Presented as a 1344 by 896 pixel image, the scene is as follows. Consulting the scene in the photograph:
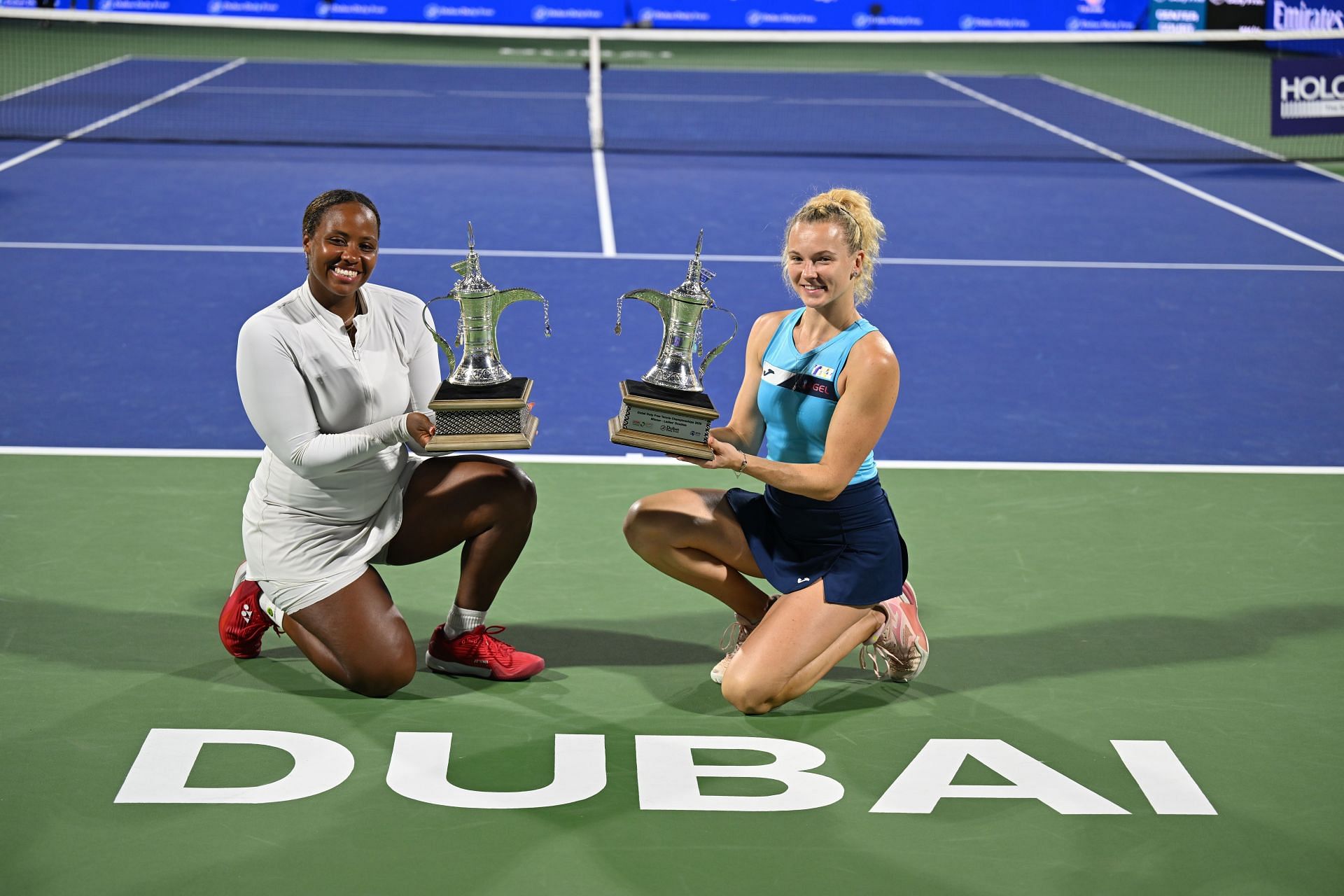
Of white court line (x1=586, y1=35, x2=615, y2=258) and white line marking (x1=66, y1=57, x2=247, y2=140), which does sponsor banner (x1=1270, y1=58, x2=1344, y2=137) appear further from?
white line marking (x1=66, y1=57, x2=247, y2=140)

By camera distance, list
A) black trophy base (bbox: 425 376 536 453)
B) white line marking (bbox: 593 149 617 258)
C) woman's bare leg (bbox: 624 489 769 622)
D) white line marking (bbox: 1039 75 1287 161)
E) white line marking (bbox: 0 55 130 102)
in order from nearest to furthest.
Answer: black trophy base (bbox: 425 376 536 453), woman's bare leg (bbox: 624 489 769 622), white line marking (bbox: 593 149 617 258), white line marking (bbox: 1039 75 1287 161), white line marking (bbox: 0 55 130 102)

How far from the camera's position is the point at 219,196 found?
1221 centimetres

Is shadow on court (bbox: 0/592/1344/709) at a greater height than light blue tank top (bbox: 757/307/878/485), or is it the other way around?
light blue tank top (bbox: 757/307/878/485)

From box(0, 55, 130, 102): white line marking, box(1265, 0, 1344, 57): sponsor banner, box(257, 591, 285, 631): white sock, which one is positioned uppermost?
box(1265, 0, 1344, 57): sponsor banner

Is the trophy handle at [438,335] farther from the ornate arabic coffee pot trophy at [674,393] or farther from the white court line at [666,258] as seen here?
the white court line at [666,258]

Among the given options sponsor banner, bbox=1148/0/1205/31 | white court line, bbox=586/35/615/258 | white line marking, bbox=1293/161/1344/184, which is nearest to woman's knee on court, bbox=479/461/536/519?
white court line, bbox=586/35/615/258

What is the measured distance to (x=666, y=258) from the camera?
10.5 m

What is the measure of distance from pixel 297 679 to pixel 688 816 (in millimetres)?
1434

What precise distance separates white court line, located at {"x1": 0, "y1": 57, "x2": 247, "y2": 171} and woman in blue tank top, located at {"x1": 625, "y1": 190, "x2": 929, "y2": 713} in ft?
33.0

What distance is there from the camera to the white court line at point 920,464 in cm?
684

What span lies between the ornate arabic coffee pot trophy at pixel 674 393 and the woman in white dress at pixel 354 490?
1.58 feet

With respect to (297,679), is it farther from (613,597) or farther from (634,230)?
(634,230)

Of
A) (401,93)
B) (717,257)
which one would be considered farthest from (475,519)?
(401,93)

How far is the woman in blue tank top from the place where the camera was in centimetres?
460
